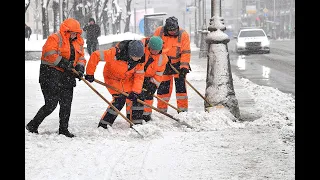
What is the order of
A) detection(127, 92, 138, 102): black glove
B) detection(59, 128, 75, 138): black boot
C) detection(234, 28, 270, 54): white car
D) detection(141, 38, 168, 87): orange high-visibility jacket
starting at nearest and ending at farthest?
detection(59, 128, 75, 138): black boot < detection(127, 92, 138, 102): black glove < detection(141, 38, 168, 87): orange high-visibility jacket < detection(234, 28, 270, 54): white car

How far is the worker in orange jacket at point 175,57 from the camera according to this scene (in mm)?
8984

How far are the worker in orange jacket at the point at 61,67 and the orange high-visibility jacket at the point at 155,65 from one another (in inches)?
44.7

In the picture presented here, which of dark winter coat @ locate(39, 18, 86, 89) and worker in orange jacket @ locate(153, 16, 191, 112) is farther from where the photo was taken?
worker in orange jacket @ locate(153, 16, 191, 112)

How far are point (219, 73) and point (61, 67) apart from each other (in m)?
2.86

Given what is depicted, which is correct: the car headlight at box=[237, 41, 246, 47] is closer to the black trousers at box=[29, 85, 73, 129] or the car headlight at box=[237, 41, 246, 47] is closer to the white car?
the white car

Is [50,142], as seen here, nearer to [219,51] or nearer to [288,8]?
[219,51]

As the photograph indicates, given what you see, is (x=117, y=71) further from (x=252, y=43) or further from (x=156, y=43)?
(x=252, y=43)

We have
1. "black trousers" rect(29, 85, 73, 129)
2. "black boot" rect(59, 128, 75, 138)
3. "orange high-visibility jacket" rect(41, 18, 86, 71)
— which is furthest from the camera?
"black boot" rect(59, 128, 75, 138)

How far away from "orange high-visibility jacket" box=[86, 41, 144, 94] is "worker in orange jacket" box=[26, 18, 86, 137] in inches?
6.4

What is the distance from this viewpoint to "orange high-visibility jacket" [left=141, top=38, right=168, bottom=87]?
8.20 metres

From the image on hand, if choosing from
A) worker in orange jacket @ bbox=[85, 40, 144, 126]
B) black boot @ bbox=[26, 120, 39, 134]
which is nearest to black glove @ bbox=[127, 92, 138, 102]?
worker in orange jacket @ bbox=[85, 40, 144, 126]
